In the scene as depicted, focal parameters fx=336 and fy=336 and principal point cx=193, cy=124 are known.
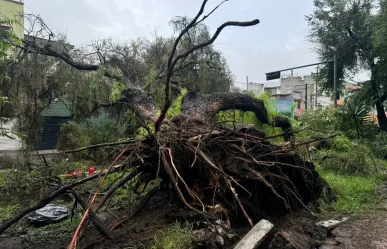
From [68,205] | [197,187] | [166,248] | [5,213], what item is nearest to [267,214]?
[197,187]

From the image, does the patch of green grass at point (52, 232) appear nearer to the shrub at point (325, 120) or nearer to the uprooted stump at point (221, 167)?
the uprooted stump at point (221, 167)

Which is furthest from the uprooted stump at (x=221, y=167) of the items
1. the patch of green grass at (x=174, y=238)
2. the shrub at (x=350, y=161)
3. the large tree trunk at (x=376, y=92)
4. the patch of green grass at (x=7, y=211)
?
the large tree trunk at (x=376, y=92)

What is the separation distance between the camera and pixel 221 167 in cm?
457

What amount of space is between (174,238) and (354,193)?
4185 mm

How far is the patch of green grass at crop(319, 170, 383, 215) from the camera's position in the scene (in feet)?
18.2

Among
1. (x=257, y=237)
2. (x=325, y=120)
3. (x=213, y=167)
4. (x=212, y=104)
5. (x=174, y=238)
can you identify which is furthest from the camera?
(x=325, y=120)

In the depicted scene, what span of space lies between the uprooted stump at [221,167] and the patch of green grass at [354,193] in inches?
32.9

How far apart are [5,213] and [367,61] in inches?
650

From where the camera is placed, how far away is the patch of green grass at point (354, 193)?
18.2 ft

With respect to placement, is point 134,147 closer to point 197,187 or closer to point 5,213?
point 197,187

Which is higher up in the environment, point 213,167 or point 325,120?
point 325,120

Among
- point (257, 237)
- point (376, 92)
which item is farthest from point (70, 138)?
point (376, 92)

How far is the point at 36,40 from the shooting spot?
378 inches

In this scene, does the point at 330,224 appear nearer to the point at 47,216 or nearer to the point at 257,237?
the point at 257,237
